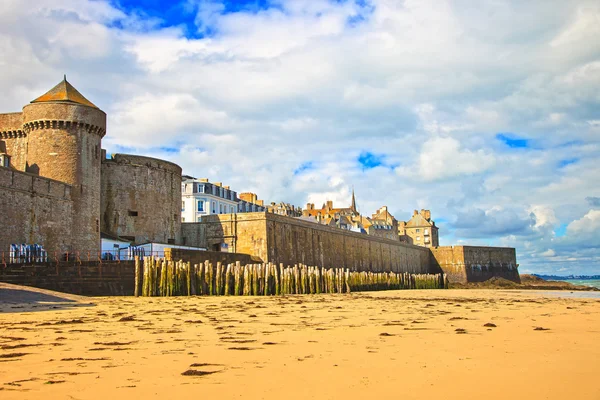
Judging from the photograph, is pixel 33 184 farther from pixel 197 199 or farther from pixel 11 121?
pixel 197 199

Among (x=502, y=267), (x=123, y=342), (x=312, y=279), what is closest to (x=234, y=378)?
(x=123, y=342)

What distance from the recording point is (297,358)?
7.39m

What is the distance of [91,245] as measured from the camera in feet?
104

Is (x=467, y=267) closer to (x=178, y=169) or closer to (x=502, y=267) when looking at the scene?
(x=502, y=267)

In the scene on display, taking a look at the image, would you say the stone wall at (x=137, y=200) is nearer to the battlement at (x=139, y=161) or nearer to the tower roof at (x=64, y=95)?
the battlement at (x=139, y=161)

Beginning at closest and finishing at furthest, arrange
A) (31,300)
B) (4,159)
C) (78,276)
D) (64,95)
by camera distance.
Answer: (31,300) < (78,276) < (4,159) < (64,95)

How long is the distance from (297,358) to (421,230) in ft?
354

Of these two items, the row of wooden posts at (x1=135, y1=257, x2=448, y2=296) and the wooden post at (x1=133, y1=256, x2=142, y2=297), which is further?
the wooden post at (x1=133, y1=256, x2=142, y2=297)

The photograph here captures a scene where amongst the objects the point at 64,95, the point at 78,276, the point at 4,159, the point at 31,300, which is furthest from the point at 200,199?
the point at 31,300

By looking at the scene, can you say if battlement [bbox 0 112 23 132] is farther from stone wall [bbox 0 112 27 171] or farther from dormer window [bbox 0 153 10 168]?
dormer window [bbox 0 153 10 168]

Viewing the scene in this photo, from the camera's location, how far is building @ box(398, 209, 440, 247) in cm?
11156

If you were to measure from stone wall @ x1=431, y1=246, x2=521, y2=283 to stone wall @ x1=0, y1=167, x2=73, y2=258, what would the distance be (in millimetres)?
49891

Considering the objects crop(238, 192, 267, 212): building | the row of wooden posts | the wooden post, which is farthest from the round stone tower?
crop(238, 192, 267, 212): building

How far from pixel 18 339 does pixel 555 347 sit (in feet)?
27.4
